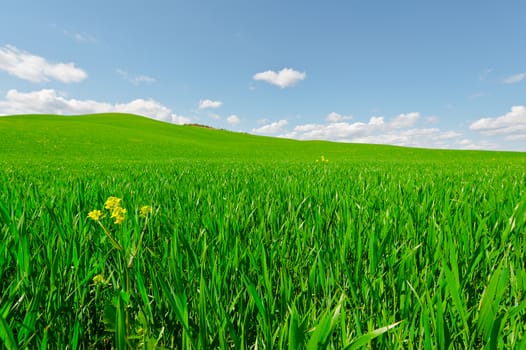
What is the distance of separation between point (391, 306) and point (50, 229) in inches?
62.4

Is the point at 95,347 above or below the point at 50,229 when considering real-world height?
below

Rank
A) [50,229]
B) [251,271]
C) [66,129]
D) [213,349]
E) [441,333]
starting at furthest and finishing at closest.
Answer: [66,129]
[50,229]
[251,271]
[213,349]
[441,333]

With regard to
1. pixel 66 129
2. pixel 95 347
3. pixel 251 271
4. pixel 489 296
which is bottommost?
pixel 95 347

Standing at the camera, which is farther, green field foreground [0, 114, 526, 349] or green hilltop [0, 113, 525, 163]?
green hilltop [0, 113, 525, 163]

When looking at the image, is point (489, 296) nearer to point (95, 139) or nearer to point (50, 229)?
point (50, 229)

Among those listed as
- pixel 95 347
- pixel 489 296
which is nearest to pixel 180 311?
pixel 95 347

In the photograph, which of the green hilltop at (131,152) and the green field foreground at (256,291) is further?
the green hilltop at (131,152)

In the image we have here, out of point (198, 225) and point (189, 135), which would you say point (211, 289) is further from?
point (189, 135)

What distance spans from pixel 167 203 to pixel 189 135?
54.6 metres

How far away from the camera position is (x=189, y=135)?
54.8 meters

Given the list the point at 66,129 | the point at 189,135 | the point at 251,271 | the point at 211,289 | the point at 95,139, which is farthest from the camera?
the point at 189,135

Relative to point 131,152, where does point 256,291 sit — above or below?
below

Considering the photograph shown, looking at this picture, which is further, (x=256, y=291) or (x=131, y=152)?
(x=131, y=152)

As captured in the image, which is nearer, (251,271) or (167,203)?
(251,271)
